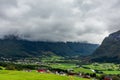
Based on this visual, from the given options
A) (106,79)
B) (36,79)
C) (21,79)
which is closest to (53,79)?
(36,79)

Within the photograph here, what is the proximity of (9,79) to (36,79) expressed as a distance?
38.9ft

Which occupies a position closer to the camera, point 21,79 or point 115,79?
point 21,79

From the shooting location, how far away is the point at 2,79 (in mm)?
81438

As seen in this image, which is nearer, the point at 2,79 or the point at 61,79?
the point at 2,79

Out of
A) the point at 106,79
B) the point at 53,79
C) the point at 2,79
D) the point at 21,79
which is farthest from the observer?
the point at 106,79

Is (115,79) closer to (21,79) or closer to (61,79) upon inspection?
(61,79)

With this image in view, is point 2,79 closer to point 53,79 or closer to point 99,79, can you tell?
point 53,79

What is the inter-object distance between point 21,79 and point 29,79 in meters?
3.42

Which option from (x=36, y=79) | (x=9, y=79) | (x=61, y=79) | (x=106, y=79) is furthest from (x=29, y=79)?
(x=106, y=79)

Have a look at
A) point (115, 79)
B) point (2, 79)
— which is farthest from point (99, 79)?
point (2, 79)

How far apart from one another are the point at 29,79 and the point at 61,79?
1821 cm

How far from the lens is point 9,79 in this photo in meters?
83.2

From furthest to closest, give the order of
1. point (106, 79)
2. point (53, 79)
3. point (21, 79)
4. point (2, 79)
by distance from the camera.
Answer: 1. point (106, 79)
2. point (53, 79)
3. point (21, 79)
4. point (2, 79)

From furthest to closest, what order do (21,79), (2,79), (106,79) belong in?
(106,79) < (21,79) < (2,79)
